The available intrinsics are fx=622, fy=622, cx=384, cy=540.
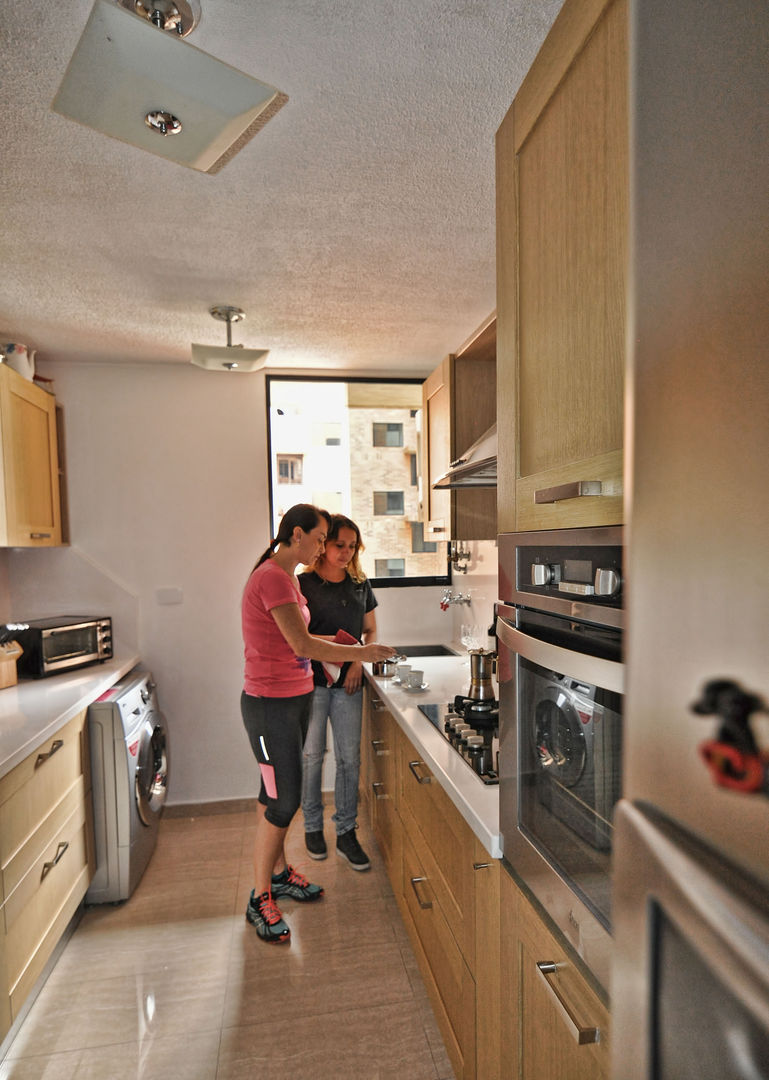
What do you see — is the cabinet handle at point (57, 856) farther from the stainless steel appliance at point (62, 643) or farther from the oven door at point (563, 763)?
the oven door at point (563, 763)

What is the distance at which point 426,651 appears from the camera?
352 cm

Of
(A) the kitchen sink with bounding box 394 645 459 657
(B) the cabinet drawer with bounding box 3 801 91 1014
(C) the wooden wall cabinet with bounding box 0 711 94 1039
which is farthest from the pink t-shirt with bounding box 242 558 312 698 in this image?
(A) the kitchen sink with bounding box 394 645 459 657

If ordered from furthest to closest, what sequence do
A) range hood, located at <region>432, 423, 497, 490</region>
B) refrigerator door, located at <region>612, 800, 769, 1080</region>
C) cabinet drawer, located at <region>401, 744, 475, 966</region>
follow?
range hood, located at <region>432, 423, 497, 490</region>
cabinet drawer, located at <region>401, 744, 475, 966</region>
refrigerator door, located at <region>612, 800, 769, 1080</region>

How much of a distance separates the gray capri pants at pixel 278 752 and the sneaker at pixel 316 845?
66 cm

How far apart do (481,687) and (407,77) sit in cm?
164

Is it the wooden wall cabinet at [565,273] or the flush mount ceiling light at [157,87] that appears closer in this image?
the wooden wall cabinet at [565,273]

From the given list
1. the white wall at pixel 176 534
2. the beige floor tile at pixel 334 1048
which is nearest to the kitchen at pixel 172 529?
the white wall at pixel 176 534

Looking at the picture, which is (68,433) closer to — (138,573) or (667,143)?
(138,573)

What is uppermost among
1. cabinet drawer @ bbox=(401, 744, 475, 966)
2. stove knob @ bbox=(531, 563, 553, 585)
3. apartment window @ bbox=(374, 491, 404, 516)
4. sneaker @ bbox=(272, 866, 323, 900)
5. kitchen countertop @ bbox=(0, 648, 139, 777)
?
apartment window @ bbox=(374, 491, 404, 516)

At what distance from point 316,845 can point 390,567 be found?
1528mm

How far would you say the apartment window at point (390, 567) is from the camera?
144 inches

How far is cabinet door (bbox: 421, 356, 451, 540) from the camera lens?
266cm

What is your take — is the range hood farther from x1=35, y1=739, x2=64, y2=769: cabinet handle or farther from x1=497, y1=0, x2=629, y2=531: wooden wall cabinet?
x1=35, y1=739, x2=64, y2=769: cabinet handle

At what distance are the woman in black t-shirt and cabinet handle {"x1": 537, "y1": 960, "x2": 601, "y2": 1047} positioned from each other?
6.20 feet
